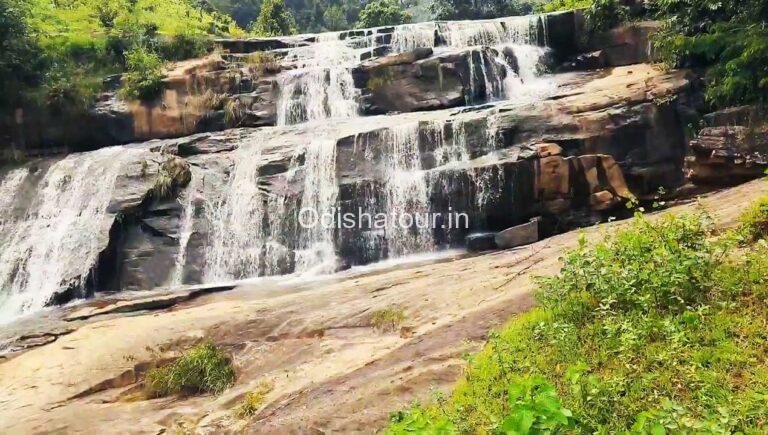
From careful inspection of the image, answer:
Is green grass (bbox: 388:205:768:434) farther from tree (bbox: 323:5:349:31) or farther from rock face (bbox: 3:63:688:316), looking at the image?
tree (bbox: 323:5:349:31)

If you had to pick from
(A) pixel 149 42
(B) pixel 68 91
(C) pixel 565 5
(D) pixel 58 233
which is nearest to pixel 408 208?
(D) pixel 58 233

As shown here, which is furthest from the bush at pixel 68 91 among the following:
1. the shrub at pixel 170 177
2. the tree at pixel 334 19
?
the tree at pixel 334 19

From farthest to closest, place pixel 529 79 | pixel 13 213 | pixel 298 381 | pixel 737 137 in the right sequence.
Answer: pixel 529 79
pixel 13 213
pixel 737 137
pixel 298 381

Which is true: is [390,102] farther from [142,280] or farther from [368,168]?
[142,280]

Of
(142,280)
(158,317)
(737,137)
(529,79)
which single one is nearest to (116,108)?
(142,280)

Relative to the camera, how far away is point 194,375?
7.23m

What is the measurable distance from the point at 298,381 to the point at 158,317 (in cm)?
460

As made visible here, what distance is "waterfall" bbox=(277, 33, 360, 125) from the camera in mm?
19594

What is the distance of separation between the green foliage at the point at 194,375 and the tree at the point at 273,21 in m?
25.8

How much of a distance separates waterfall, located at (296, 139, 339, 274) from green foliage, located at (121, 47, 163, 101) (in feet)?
26.9

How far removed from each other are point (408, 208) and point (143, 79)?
40.0 feet

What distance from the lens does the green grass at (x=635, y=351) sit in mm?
3373

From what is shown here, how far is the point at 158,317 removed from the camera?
988cm

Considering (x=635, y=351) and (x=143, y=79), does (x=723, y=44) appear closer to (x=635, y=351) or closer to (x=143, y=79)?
(x=635, y=351)
